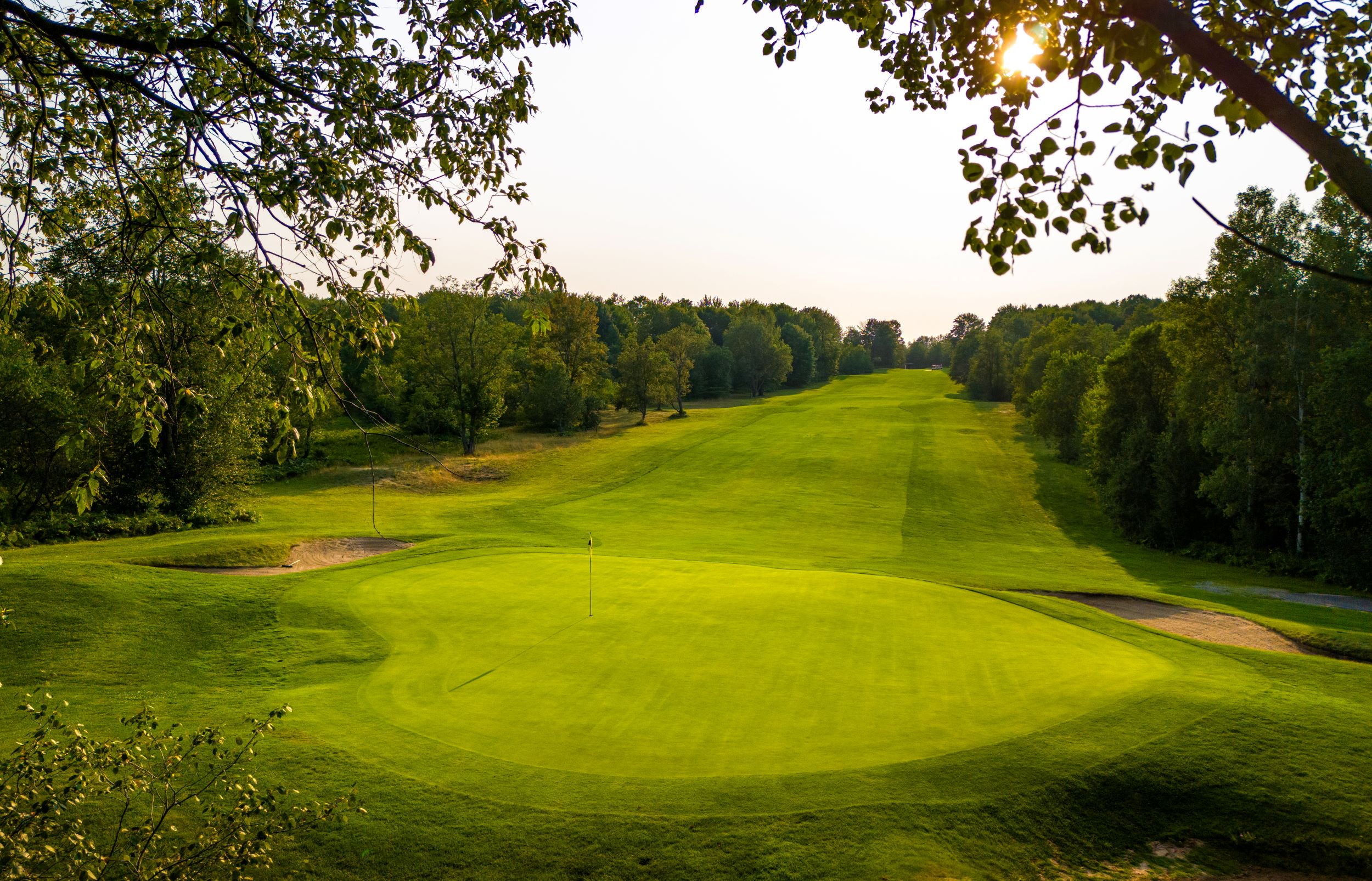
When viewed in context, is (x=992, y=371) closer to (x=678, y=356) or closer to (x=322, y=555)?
(x=678, y=356)

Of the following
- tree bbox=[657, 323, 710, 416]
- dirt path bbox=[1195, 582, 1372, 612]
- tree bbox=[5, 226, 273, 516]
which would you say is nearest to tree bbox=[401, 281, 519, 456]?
tree bbox=[657, 323, 710, 416]

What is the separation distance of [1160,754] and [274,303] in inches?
385

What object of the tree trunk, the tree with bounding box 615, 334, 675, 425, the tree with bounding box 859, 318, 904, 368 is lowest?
the tree trunk

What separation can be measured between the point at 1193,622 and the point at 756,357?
86.8 meters

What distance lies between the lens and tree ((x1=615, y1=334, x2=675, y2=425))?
228 ft

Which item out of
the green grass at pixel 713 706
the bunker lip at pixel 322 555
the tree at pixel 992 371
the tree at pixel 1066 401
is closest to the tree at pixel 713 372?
the tree at pixel 992 371

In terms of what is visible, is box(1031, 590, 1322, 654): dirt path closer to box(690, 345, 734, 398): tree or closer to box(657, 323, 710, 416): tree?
box(657, 323, 710, 416): tree

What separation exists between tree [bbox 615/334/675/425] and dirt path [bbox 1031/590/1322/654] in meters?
49.6

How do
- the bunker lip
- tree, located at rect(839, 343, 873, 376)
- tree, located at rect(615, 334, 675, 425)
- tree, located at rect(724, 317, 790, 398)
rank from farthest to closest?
tree, located at rect(839, 343, 873, 376)
tree, located at rect(724, 317, 790, 398)
tree, located at rect(615, 334, 675, 425)
the bunker lip

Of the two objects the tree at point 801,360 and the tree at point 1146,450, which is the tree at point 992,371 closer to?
the tree at point 801,360

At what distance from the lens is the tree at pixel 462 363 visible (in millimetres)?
53969

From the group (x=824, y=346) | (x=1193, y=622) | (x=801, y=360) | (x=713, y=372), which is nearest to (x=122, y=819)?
(x=1193, y=622)

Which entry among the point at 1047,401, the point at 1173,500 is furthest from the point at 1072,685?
the point at 1047,401

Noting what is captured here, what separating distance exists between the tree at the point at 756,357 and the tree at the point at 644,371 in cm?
3386
